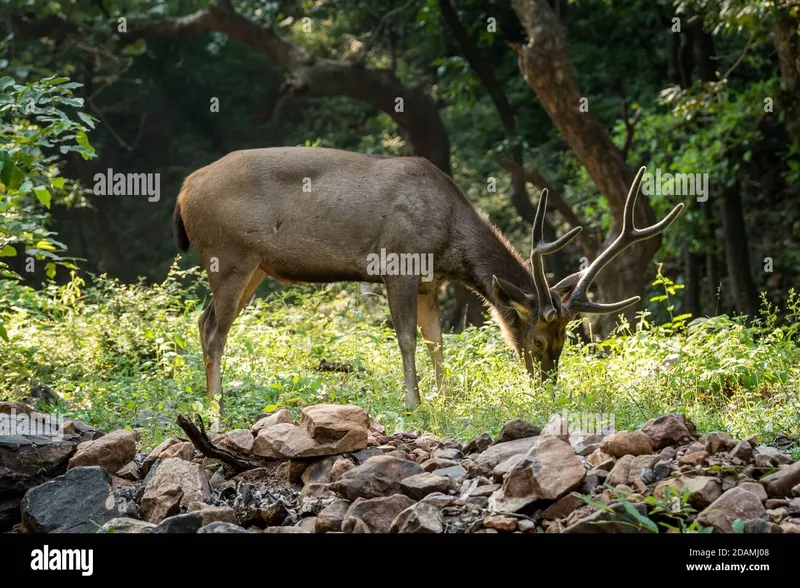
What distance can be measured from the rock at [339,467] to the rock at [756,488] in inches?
79.1

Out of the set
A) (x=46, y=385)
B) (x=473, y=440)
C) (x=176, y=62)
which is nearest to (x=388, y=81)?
(x=176, y=62)

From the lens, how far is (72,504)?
18.7 feet

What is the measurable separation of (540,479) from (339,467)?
123 cm

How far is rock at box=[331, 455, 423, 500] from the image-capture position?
5488 millimetres

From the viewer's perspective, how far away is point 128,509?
5.71 meters

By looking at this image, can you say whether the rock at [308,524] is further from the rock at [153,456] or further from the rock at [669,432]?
the rock at [669,432]

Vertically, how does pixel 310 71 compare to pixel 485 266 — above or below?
above

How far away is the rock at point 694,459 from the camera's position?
546 cm

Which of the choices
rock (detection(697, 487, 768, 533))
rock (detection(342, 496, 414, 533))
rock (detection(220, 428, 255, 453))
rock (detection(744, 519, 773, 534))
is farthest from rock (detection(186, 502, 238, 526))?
rock (detection(744, 519, 773, 534))

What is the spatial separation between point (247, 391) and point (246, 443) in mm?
2351

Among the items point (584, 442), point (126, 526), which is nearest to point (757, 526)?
point (584, 442)

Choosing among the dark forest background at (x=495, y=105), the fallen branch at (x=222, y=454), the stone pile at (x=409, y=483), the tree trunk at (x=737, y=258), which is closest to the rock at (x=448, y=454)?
the stone pile at (x=409, y=483)

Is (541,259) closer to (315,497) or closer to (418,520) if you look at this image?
(315,497)

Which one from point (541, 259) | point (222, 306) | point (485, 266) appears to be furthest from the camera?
point (485, 266)
